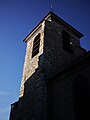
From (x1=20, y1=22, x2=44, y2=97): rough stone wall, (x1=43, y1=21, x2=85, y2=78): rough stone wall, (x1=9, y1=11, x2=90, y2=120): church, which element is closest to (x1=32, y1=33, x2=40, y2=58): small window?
(x1=9, y1=11, x2=90, y2=120): church

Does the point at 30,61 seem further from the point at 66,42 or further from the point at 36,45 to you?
the point at 66,42

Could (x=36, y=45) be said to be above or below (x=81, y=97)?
above

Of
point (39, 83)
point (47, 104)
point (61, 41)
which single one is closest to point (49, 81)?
point (39, 83)

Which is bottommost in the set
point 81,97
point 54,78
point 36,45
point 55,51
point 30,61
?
point 81,97

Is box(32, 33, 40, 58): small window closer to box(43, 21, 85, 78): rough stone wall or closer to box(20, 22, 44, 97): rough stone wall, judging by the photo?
box(20, 22, 44, 97): rough stone wall

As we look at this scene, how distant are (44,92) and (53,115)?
56.1 inches

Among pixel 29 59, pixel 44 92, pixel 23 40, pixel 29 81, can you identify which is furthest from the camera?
pixel 23 40

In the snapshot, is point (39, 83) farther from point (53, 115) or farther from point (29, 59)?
point (29, 59)

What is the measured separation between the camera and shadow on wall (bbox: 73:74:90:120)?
25.8ft

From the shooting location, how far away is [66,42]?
14.9 metres

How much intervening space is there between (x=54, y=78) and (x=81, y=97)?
7.71 ft

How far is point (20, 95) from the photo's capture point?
39.5 ft

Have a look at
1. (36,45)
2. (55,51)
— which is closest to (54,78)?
(55,51)

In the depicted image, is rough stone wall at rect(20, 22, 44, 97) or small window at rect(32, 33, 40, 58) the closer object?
rough stone wall at rect(20, 22, 44, 97)
